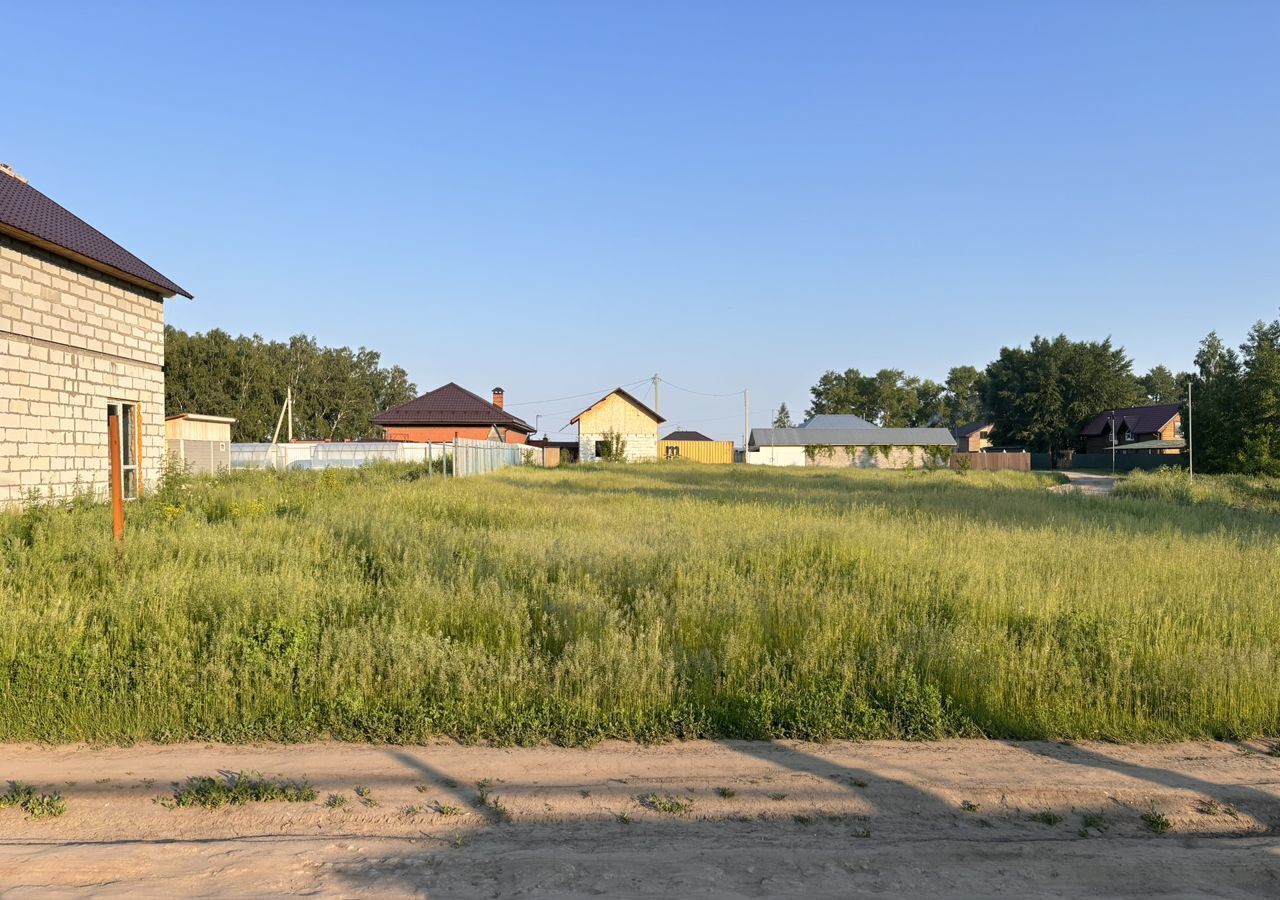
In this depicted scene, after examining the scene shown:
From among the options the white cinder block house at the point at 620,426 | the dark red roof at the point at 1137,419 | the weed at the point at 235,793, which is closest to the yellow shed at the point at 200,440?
the weed at the point at 235,793

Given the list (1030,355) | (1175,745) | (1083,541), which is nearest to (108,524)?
(1175,745)

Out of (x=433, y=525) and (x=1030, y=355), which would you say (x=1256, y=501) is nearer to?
(x=433, y=525)

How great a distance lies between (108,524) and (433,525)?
4397mm

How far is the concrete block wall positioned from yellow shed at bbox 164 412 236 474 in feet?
12.1

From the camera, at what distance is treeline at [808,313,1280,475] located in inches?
1882

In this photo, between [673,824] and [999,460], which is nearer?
[673,824]

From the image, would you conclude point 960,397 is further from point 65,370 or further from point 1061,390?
point 65,370

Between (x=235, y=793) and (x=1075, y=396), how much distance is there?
82.2 meters

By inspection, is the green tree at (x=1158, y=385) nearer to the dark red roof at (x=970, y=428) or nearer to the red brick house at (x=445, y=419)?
the dark red roof at (x=970, y=428)

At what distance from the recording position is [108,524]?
1054cm

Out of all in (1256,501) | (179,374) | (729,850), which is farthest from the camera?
(179,374)

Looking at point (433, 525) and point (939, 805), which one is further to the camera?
point (433, 525)

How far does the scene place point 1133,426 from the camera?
2790 inches

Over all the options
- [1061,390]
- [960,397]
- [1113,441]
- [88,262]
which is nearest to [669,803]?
[88,262]
